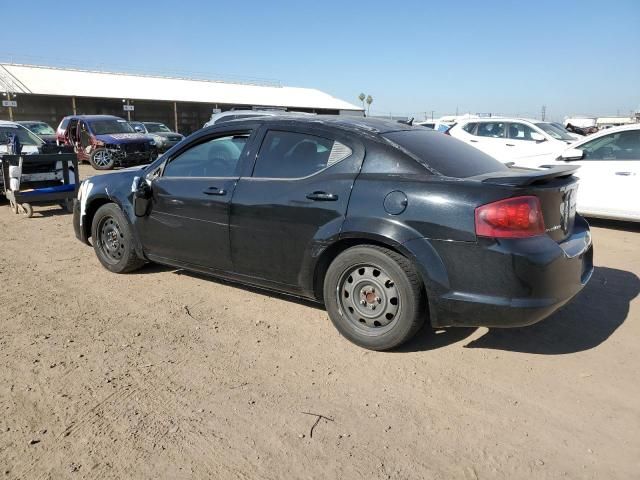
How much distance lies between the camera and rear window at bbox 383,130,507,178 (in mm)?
3611

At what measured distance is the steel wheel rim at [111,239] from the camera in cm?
533

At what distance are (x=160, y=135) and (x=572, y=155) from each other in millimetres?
18355

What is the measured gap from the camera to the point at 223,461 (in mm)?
2520

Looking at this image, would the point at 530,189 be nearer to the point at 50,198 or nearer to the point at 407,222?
the point at 407,222

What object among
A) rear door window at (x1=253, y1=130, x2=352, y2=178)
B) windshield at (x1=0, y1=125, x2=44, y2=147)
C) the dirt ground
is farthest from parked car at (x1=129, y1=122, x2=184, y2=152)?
rear door window at (x1=253, y1=130, x2=352, y2=178)

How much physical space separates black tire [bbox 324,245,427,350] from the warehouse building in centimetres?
3078

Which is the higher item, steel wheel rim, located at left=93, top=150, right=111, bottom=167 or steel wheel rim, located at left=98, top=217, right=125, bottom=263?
steel wheel rim, located at left=93, top=150, right=111, bottom=167

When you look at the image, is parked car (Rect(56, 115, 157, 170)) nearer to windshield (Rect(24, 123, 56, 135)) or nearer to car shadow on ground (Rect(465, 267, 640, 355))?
windshield (Rect(24, 123, 56, 135))

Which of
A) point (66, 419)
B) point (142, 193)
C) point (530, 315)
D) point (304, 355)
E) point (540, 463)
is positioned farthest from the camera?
point (142, 193)

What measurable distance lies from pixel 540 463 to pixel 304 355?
1643 mm

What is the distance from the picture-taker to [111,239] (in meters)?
5.45

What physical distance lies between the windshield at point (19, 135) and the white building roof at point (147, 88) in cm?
2361

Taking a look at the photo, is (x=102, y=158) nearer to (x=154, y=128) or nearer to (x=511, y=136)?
(x=154, y=128)

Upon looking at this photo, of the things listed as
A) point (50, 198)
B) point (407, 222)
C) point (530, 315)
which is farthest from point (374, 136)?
point (50, 198)
